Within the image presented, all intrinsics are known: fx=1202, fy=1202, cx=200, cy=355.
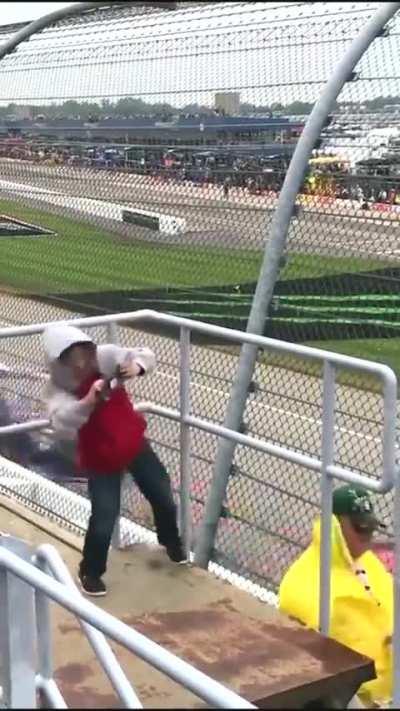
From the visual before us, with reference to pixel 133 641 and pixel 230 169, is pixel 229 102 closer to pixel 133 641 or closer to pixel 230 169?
pixel 230 169

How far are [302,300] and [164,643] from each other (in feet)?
6.11

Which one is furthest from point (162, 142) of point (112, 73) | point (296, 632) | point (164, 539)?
point (296, 632)

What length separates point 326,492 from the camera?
420 centimetres

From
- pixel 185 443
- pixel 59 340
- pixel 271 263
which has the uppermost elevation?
pixel 271 263

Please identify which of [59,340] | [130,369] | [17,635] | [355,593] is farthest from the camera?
[130,369]

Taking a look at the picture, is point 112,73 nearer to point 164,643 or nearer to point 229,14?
point 229,14

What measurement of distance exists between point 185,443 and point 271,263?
0.85 metres

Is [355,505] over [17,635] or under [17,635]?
under

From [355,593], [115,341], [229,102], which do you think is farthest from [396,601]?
[229,102]

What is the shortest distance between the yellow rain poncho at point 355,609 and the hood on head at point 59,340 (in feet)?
3.65

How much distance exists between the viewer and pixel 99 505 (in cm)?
464

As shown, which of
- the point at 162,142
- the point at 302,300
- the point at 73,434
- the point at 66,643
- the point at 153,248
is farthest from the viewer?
the point at 153,248

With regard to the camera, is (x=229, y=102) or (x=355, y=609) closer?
(x=355, y=609)

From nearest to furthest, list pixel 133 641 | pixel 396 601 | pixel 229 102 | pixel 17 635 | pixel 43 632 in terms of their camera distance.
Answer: pixel 133 641, pixel 17 635, pixel 43 632, pixel 396 601, pixel 229 102
